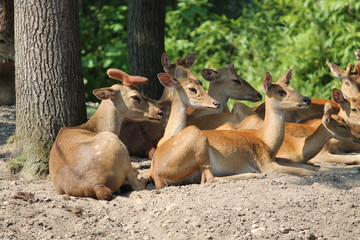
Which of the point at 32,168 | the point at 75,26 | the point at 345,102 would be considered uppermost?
the point at 75,26

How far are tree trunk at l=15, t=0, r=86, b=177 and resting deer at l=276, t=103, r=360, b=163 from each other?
2.90 metres

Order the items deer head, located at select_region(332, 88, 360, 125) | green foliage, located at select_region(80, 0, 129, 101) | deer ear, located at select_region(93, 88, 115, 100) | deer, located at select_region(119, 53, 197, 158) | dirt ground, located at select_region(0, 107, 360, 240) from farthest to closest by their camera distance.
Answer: green foliage, located at select_region(80, 0, 129, 101) < deer, located at select_region(119, 53, 197, 158) < deer head, located at select_region(332, 88, 360, 125) < deer ear, located at select_region(93, 88, 115, 100) < dirt ground, located at select_region(0, 107, 360, 240)

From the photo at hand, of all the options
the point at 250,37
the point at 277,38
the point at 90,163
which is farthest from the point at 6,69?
the point at 277,38

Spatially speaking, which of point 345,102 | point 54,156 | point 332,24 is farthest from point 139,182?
point 332,24

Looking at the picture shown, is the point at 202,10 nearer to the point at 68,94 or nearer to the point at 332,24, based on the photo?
the point at 332,24

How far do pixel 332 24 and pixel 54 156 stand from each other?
8702mm

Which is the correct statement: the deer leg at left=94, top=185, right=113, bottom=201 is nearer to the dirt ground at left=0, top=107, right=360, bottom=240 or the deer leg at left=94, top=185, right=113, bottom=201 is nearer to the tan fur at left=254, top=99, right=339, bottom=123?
the dirt ground at left=0, top=107, right=360, bottom=240

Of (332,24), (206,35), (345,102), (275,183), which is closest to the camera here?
(275,183)

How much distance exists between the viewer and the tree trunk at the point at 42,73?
8.74 metres

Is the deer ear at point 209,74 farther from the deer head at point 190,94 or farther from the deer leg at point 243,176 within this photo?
the deer leg at point 243,176

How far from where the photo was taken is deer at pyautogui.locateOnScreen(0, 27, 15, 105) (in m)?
12.1

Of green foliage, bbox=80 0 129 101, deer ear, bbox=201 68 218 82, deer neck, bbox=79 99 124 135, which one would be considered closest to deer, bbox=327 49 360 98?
deer ear, bbox=201 68 218 82

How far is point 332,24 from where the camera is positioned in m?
15.2

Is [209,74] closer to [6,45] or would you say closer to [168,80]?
[168,80]
